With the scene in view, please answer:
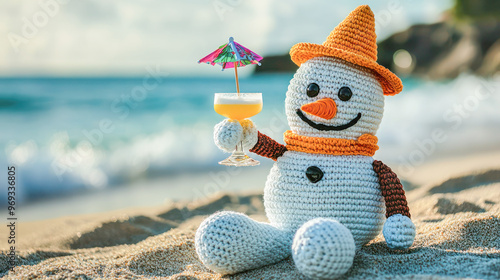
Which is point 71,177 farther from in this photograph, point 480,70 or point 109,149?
point 480,70

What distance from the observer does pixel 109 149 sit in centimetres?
813

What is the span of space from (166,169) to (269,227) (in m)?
4.38

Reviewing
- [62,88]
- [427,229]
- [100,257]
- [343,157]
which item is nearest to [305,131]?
[343,157]

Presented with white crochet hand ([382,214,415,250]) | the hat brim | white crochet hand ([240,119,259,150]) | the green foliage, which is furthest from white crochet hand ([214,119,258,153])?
the green foliage

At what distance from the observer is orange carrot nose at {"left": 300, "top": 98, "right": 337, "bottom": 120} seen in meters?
2.49

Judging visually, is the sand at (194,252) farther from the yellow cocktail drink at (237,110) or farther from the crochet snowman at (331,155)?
the yellow cocktail drink at (237,110)

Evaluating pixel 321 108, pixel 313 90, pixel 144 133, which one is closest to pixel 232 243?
pixel 321 108

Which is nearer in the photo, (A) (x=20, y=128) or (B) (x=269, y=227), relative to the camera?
(B) (x=269, y=227)

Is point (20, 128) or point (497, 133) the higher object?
point (20, 128)

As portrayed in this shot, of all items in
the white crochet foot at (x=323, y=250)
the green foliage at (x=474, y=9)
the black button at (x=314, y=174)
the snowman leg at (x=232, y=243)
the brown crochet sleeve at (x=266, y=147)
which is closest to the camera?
the white crochet foot at (x=323, y=250)

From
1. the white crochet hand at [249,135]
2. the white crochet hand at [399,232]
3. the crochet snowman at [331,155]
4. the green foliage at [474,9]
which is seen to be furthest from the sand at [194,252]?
the green foliage at [474,9]

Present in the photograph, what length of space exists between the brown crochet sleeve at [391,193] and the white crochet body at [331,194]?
0.05m

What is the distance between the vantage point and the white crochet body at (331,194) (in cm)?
253

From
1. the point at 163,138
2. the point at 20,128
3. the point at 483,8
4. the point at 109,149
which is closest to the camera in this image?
the point at 109,149
